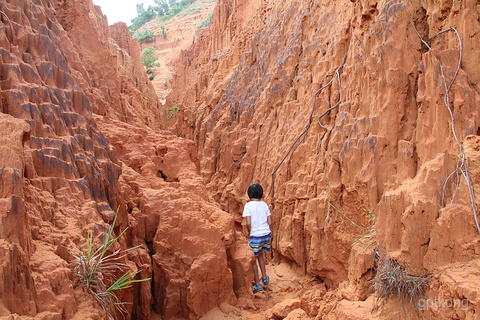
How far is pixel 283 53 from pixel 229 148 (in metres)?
3.59

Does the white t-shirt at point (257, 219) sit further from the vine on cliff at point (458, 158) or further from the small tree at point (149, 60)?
the small tree at point (149, 60)

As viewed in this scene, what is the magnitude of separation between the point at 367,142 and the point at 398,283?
2508 millimetres

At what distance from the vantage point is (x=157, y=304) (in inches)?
230

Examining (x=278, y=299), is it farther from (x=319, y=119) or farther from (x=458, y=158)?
(x=458, y=158)

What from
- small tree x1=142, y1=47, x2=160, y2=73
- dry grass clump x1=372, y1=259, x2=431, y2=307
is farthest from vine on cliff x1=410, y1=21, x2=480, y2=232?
small tree x1=142, y1=47, x2=160, y2=73

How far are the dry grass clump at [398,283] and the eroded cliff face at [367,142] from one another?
4.0 inches

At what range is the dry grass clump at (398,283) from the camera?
3982mm

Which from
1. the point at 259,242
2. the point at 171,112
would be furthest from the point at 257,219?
the point at 171,112

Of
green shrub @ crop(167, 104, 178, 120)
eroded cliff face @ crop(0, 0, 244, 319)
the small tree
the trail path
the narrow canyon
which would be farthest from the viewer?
the small tree

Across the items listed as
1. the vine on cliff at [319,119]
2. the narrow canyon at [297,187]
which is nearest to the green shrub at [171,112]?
the narrow canyon at [297,187]

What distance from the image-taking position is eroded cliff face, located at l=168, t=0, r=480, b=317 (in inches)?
165

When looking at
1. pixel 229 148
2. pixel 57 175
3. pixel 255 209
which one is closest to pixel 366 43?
pixel 255 209

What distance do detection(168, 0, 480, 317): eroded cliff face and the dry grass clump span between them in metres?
0.10

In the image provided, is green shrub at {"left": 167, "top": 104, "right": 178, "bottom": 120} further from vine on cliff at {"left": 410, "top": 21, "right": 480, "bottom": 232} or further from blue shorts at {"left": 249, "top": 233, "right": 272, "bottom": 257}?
vine on cliff at {"left": 410, "top": 21, "right": 480, "bottom": 232}
